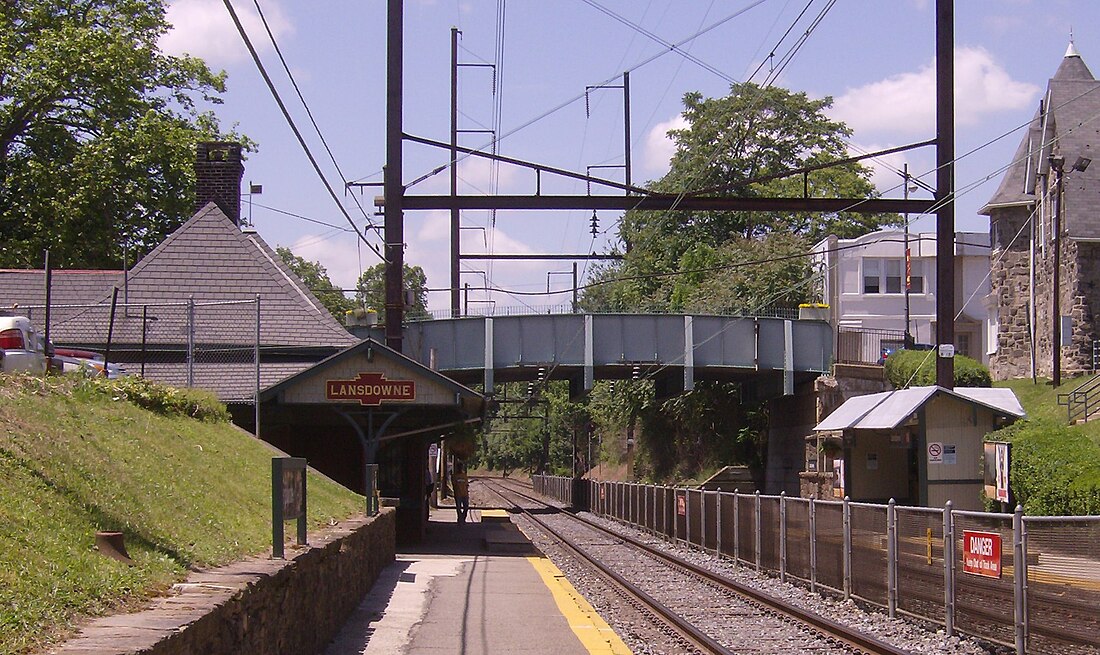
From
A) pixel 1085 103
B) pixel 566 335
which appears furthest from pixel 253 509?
pixel 1085 103

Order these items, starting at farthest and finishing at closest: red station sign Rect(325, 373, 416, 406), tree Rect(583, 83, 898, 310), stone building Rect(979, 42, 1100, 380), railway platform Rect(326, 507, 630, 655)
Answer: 1. tree Rect(583, 83, 898, 310)
2. stone building Rect(979, 42, 1100, 380)
3. red station sign Rect(325, 373, 416, 406)
4. railway platform Rect(326, 507, 630, 655)

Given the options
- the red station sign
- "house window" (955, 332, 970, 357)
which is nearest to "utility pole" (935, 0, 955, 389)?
the red station sign

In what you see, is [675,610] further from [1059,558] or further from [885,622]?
[1059,558]

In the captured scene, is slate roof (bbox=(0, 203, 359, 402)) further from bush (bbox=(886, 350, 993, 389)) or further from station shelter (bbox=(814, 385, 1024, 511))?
bush (bbox=(886, 350, 993, 389))

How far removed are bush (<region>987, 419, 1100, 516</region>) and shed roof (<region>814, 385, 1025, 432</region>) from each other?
228 centimetres

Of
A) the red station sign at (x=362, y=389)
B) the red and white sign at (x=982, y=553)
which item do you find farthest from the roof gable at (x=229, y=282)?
the red and white sign at (x=982, y=553)

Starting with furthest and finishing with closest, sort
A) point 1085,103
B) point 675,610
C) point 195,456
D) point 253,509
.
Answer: point 1085,103 < point 675,610 < point 195,456 < point 253,509

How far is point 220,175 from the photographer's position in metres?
35.0

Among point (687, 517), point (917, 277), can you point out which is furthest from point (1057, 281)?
point (687, 517)

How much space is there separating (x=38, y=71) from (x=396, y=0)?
20293mm

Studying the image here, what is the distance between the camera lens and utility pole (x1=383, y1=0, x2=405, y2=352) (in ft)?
91.8

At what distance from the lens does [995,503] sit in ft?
82.2

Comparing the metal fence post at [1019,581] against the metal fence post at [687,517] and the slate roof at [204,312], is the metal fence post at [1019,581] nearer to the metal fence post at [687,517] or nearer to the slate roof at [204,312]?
the metal fence post at [687,517]

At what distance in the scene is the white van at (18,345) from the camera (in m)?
18.8
